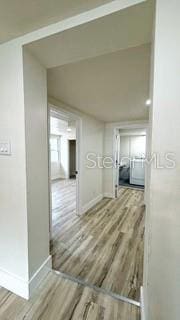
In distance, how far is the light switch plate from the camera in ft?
4.74

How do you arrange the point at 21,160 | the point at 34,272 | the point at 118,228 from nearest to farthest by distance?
1. the point at 21,160
2. the point at 34,272
3. the point at 118,228

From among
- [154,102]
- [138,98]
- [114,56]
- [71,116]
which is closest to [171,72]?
[154,102]

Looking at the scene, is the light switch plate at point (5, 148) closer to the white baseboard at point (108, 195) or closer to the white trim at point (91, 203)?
the white trim at point (91, 203)

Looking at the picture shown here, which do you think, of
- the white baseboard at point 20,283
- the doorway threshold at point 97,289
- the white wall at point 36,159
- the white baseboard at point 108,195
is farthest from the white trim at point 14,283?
the white baseboard at point 108,195

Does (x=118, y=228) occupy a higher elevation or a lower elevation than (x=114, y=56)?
lower

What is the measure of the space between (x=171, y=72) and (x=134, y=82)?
4.20 ft

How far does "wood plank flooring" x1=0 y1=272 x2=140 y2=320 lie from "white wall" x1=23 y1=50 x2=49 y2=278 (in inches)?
9.3

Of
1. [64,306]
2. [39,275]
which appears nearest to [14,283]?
[39,275]

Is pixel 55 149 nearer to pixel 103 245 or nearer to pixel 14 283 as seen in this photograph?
pixel 103 245

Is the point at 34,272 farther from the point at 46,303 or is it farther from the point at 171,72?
the point at 171,72

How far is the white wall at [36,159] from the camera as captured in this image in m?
1.39

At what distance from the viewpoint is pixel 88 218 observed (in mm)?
3232

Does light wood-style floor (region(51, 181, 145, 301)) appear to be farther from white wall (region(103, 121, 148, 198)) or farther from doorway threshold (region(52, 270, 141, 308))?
white wall (region(103, 121, 148, 198))

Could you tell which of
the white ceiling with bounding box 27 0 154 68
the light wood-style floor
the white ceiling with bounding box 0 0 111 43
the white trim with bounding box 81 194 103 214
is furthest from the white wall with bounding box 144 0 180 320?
the white trim with bounding box 81 194 103 214
